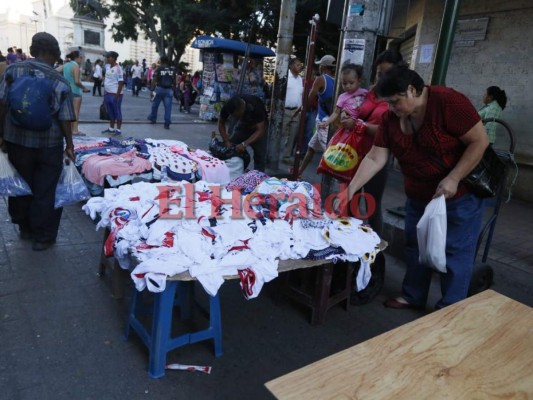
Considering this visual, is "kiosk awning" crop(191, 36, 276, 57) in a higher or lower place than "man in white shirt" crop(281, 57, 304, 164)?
higher

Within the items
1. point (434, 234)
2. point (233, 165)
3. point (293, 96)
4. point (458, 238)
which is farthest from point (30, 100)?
point (293, 96)

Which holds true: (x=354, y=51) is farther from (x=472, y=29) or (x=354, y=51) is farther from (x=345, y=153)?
(x=472, y=29)

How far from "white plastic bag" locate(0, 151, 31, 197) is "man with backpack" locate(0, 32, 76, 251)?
2.4 inches

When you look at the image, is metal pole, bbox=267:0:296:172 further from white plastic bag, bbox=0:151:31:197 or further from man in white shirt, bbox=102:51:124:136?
white plastic bag, bbox=0:151:31:197

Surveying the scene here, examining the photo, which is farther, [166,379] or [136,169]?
[136,169]

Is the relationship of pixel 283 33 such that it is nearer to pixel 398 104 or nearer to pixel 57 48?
pixel 57 48

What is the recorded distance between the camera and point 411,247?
326 cm

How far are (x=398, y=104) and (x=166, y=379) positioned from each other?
2012mm

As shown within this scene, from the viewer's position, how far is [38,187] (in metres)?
3.81

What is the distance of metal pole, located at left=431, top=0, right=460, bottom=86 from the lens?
3.92 m

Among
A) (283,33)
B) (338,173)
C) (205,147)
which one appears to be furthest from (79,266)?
(205,147)

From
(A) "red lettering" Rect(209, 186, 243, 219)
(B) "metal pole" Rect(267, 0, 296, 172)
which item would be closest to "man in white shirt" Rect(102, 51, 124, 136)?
(B) "metal pole" Rect(267, 0, 296, 172)

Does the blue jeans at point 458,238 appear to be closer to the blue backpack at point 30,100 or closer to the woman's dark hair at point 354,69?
the woman's dark hair at point 354,69

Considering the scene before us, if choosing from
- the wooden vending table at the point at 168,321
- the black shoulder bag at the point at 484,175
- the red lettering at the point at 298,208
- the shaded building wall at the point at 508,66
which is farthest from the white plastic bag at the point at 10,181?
the shaded building wall at the point at 508,66
